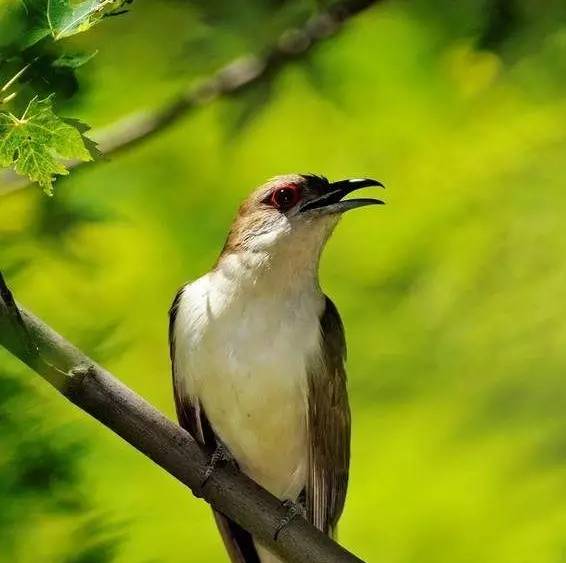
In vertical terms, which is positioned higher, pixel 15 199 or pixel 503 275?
pixel 15 199

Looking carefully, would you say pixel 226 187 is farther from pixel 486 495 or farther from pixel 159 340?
pixel 486 495

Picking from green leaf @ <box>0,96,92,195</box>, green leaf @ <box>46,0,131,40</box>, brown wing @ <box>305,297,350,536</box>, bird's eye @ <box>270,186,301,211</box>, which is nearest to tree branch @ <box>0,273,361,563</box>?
green leaf @ <box>0,96,92,195</box>

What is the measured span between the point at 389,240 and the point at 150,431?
2.07 m

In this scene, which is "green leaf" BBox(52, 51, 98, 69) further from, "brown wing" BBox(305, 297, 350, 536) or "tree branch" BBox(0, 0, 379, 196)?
"brown wing" BBox(305, 297, 350, 536)

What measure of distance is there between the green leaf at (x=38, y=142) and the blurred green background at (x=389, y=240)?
1.17m

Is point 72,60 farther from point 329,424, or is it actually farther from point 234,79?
point 329,424

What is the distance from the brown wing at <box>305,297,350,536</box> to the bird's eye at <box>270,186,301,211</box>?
1.24ft

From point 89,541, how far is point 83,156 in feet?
3.42

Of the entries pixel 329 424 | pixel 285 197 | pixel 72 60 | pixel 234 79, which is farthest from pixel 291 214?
pixel 72 60

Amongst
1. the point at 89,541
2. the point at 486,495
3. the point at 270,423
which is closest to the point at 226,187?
the point at 270,423

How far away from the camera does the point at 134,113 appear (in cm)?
454

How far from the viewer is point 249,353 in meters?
4.20

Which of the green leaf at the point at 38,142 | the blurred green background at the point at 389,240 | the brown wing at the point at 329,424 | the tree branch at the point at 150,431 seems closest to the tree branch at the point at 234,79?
the blurred green background at the point at 389,240

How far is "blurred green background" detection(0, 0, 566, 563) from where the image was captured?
394 cm
